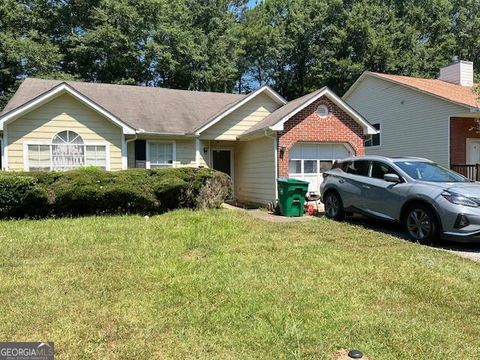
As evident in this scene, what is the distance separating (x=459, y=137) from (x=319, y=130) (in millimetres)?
7258

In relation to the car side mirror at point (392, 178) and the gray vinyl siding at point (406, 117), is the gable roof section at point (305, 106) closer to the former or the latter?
the gray vinyl siding at point (406, 117)

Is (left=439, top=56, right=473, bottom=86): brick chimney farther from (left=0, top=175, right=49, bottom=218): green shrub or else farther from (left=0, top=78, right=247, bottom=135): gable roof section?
(left=0, top=175, right=49, bottom=218): green shrub

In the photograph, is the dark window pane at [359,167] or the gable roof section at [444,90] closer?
the dark window pane at [359,167]

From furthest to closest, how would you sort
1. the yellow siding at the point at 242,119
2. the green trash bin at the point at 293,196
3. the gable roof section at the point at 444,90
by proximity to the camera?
the gable roof section at the point at 444,90
the yellow siding at the point at 242,119
the green trash bin at the point at 293,196

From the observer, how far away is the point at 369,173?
33.1 ft

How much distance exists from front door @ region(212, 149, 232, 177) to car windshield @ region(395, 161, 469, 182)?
29.7ft

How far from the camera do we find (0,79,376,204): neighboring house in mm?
13289

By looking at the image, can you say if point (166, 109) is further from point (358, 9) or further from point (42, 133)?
point (358, 9)

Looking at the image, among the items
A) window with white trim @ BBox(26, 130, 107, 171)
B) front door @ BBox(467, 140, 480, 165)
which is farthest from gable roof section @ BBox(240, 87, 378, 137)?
front door @ BBox(467, 140, 480, 165)

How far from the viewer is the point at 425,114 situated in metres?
18.5

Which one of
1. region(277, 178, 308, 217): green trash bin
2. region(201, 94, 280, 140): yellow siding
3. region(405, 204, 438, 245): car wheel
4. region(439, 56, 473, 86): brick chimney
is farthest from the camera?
region(439, 56, 473, 86): brick chimney

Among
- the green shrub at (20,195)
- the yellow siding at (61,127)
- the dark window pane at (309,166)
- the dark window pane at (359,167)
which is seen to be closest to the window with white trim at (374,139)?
the dark window pane at (309,166)

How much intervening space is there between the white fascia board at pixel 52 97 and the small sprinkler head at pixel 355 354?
1190 cm

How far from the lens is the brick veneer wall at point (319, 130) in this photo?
1378 cm
